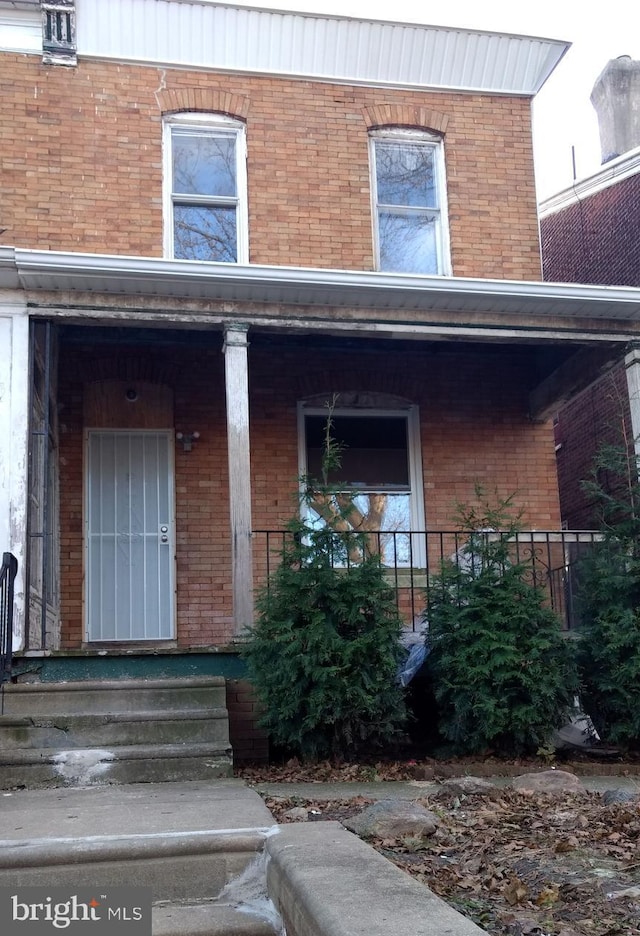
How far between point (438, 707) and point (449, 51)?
7063 millimetres

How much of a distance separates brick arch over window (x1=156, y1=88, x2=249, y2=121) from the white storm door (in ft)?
10.9

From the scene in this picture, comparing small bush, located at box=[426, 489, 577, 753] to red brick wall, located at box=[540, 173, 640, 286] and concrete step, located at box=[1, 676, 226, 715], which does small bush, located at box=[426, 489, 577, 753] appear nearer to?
concrete step, located at box=[1, 676, 226, 715]

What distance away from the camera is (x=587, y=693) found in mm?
7277

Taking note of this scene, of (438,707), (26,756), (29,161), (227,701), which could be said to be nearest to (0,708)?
(26,756)

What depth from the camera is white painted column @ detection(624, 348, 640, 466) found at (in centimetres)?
872

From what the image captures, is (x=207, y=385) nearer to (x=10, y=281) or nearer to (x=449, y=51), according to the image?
(x=10, y=281)

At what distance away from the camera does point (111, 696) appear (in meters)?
6.62

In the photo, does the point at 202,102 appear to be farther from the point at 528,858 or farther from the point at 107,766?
the point at 528,858

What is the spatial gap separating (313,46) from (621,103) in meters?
8.62

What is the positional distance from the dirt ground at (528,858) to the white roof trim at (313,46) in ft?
25.5

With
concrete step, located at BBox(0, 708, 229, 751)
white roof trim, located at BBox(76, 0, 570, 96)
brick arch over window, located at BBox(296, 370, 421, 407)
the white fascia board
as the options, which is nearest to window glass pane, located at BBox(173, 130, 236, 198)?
white roof trim, located at BBox(76, 0, 570, 96)

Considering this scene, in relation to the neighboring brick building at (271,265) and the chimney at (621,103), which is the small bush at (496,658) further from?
the chimney at (621,103)

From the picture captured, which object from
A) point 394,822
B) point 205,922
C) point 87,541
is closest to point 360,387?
point 87,541

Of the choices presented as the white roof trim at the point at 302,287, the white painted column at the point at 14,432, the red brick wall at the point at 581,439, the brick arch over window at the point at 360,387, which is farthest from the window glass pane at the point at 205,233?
the red brick wall at the point at 581,439
